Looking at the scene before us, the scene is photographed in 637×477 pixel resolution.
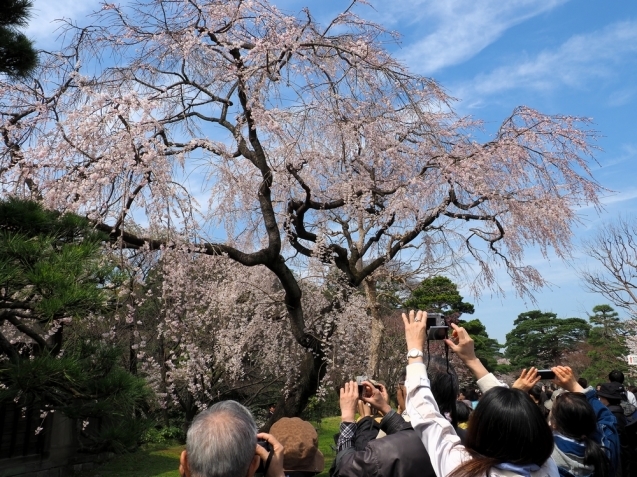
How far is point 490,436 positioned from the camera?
156cm

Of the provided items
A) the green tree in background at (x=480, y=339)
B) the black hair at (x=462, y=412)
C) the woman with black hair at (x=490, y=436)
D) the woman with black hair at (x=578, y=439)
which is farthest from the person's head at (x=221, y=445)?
the green tree in background at (x=480, y=339)

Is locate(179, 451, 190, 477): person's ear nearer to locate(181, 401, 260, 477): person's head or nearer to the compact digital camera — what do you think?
locate(181, 401, 260, 477): person's head

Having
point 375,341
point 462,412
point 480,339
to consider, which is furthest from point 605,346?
point 462,412

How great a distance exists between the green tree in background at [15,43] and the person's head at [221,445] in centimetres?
339

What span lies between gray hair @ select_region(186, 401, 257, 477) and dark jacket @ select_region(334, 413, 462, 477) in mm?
478

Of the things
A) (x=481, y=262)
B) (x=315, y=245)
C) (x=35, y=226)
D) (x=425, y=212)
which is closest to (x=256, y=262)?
(x=315, y=245)

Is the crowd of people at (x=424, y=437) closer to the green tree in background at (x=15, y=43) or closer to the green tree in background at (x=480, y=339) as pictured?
the green tree in background at (x=15, y=43)

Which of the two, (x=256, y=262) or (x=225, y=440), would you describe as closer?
(x=225, y=440)

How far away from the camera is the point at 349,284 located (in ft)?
27.0

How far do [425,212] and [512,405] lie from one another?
648cm

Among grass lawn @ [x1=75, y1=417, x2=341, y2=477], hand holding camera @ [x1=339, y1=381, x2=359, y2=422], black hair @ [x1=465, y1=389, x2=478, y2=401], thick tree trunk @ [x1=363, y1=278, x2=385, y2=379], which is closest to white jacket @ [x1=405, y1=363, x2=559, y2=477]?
hand holding camera @ [x1=339, y1=381, x2=359, y2=422]

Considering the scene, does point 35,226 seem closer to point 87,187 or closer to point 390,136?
point 87,187

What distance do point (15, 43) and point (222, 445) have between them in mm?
3513

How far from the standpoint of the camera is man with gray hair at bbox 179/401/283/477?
143 centimetres
